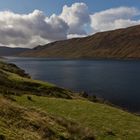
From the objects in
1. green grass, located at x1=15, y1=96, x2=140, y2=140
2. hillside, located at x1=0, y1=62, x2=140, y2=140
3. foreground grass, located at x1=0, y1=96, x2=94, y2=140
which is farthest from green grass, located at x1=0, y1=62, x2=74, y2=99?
foreground grass, located at x1=0, y1=96, x2=94, y2=140

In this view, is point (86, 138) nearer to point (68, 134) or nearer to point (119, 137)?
point (68, 134)

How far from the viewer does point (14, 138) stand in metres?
15.9

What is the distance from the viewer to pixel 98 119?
90.3 ft

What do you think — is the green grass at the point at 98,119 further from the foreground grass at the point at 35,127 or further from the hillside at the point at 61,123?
the foreground grass at the point at 35,127

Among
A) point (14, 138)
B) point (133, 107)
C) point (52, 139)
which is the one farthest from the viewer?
point (133, 107)

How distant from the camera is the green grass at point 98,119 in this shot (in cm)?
2363

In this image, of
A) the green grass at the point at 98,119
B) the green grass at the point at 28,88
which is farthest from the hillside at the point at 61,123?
the green grass at the point at 28,88

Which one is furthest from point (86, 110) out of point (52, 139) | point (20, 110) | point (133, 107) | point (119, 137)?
point (133, 107)

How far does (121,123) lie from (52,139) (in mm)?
10267

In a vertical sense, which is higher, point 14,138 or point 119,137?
point 14,138

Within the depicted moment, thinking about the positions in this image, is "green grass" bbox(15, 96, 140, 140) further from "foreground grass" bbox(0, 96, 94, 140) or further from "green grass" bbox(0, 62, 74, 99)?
"green grass" bbox(0, 62, 74, 99)

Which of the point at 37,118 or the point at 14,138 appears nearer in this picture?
the point at 14,138

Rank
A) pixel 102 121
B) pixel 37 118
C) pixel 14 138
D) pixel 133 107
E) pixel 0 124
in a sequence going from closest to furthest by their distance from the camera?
pixel 14 138, pixel 0 124, pixel 37 118, pixel 102 121, pixel 133 107

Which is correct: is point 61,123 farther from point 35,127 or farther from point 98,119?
point 98,119
